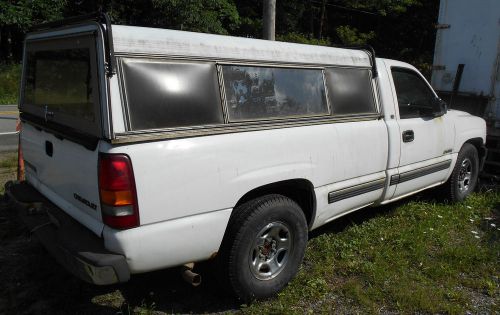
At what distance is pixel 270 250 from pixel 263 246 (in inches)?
3.7

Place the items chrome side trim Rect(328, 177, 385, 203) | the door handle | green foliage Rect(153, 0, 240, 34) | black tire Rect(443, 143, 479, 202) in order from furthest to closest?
green foliage Rect(153, 0, 240, 34) < black tire Rect(443, 143, 479, 202) < the door handle < chrome side trim Rect(328, 177, 385, 203)

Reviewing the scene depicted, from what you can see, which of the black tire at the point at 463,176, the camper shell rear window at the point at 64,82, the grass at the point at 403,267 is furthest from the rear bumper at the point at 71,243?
the black tire at the point at 463,176

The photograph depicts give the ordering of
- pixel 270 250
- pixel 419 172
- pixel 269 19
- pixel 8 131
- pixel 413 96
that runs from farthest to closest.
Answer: pixel 8 131, pixel 269 19, pixel 413 96, pixel 419 172, pixel 270 250

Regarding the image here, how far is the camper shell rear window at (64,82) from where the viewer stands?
2.81 m

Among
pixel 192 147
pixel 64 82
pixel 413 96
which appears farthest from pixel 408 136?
pixel 64 82

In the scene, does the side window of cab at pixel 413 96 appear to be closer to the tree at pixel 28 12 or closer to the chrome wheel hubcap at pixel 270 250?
the chrome wheel hubcap at pixel 270 250

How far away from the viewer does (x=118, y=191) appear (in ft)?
8.70

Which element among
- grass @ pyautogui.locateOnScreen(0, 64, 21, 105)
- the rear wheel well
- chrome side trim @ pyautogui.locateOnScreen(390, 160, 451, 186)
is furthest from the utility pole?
grass @ pyautogui.locateOnScreen(0, 64, 21, 105)

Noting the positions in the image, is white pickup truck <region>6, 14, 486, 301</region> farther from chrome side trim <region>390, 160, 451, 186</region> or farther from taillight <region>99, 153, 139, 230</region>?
chrome side trim <region>390, 160, 451, 186</region>

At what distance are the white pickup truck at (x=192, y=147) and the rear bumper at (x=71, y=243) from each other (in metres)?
0.01

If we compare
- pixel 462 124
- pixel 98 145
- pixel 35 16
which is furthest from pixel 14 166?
pixel 35 16

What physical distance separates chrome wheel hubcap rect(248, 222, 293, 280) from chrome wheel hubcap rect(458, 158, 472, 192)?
3064mm

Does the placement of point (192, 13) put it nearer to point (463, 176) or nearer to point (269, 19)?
point (269, 19)

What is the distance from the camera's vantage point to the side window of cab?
4.68 m
